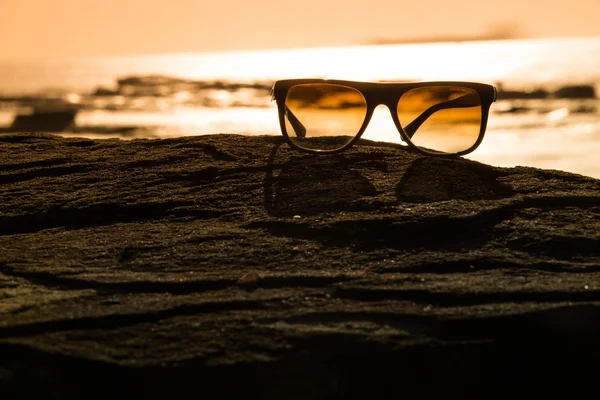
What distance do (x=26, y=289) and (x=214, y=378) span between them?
600 mm

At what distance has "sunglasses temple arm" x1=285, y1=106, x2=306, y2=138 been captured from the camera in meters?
2.67

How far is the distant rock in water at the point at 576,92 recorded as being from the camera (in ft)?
75.2

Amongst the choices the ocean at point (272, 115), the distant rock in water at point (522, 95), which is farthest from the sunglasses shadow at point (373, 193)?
the distant rock in water at point (522, 95)

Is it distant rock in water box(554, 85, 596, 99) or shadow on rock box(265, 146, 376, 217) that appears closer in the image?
shadow on rock box(265, 146, 376, 217)

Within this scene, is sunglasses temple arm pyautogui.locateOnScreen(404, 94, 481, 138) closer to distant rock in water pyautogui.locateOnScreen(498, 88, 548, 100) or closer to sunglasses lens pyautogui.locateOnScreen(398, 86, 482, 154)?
sunglasses lens pyautogui.locateOnScreen(398, 86, 482, 154)

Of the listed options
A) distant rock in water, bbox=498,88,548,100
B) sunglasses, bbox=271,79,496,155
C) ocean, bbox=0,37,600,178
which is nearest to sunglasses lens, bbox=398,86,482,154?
sunglasses, bbox=271,79,496,155

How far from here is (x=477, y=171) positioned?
→ 7.98 ft

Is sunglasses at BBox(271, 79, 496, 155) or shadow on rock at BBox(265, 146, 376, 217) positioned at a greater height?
sunglasses at BBox(271, 79, 496, 155)

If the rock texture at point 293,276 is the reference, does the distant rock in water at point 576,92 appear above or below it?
above

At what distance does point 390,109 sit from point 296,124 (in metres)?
0.35

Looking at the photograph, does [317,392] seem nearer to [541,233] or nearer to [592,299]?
[592,299]

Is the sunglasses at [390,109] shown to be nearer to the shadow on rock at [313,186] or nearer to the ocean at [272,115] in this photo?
the shadow on rock at [313,186]

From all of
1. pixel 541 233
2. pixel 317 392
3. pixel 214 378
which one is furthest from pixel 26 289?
pixel 541 233

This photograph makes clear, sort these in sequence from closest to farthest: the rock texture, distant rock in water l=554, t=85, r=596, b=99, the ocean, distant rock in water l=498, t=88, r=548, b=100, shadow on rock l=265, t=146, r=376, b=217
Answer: the rock texture
shadow on rock l=265, t=146, r=376, b=217
the ocean
distant rock in water l=554, t=85, r=596, b=99
distant rock in water l=498, t=88, r=548, b=100
